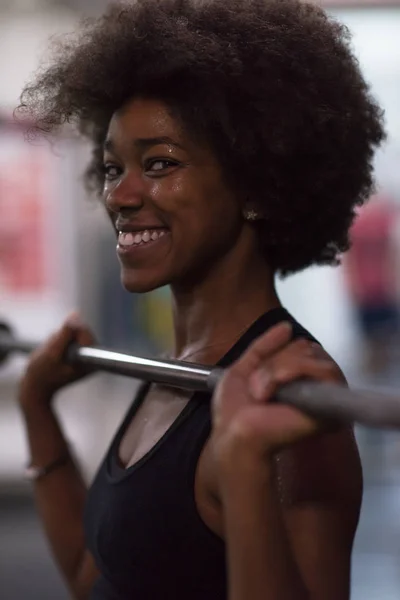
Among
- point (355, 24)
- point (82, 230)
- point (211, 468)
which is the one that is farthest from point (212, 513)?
point (355, 24)

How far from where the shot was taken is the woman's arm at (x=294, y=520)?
73 centimetres

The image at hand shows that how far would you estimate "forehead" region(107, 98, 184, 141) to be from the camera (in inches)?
40.9

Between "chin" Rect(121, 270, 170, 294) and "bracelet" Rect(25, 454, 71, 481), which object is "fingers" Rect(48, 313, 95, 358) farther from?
"chin" Rect(121, 270, 170, 294)

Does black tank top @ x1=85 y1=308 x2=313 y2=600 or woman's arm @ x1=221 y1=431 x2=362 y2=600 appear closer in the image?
woman's arm @ x1=221 y1=431 x2=362 y2=600

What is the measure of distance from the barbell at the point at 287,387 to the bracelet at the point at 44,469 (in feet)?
0.55

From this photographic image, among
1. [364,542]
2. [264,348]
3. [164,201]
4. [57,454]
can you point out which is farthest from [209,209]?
[364,542]

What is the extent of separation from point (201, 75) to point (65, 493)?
68 cm

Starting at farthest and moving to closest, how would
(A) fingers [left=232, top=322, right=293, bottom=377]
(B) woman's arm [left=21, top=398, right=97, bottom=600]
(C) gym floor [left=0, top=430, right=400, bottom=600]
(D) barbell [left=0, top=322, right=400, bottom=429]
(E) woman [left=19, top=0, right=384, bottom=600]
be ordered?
(C) gym floor [left=0, top=430, right=400, bottom=600] → (B) woman's arm [left=21, top=398, right=97, bottom=600] → (E) woman [left=19, top=0, right=384, bottom=600] → (A) fingers [left=232, top=322, right=293, bottom=377] → (D) barbell [left=0, top=322, right=400, bottom=429]

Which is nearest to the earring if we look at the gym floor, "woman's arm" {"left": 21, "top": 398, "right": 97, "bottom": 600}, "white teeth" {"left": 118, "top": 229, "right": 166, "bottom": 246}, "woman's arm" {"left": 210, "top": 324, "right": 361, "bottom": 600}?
"white teeth" {"left": 118, "top": 229, "right": 166, "bottom": 246}

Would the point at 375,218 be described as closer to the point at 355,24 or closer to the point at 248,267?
the point at 355,24

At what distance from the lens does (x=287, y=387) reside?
0.72m

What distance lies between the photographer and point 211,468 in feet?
2.94

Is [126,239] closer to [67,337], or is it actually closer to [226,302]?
[226,302]

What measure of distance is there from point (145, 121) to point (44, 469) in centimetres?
59
